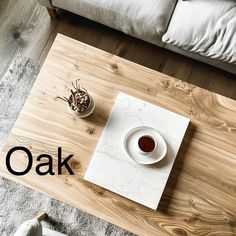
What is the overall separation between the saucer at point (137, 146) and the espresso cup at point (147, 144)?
15mm

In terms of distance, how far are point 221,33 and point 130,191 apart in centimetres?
77

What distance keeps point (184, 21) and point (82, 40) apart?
63 centimetres

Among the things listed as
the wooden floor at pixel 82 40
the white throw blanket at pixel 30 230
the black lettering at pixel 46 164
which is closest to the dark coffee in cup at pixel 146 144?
the black lettering at pixel 46 164

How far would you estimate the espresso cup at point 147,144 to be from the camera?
134 cm

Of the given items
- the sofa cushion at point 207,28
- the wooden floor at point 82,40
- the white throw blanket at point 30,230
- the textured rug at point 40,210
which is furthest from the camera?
the wooden floor at point 82,40

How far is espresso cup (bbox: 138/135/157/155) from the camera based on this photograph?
1.34 m

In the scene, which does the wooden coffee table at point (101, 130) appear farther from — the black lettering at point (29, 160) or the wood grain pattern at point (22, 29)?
the wood grain pattern at point (22, 29)

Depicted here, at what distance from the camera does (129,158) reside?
1.36 meters

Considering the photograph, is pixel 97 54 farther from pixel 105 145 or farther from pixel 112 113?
pixel 105 145

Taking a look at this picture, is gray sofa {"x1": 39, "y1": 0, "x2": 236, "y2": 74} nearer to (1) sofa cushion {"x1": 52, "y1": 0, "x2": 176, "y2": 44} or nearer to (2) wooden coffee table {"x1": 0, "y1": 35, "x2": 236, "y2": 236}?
(1) sofa cushion {"x1": 52, "y1": 0, "x2": 176, "y2": 44}

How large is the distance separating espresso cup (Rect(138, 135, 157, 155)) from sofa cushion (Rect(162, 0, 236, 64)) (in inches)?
20.1

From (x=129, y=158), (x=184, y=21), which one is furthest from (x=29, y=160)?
(x=184, y=21)

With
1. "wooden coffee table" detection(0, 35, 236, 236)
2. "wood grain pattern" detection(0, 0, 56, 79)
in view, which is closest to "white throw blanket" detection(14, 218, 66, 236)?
"wooden coffee table" detection(0, 35, 236, 236)

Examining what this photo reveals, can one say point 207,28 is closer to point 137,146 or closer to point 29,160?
point 137,146
